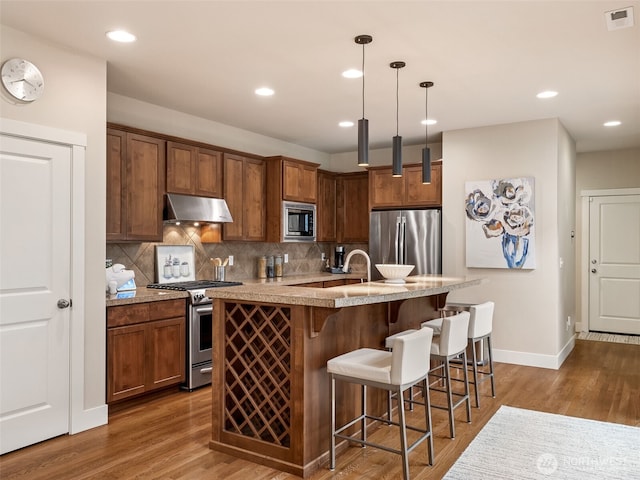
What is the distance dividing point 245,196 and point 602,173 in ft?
17.5

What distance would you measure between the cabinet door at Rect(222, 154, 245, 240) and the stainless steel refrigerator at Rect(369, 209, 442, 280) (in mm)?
1742

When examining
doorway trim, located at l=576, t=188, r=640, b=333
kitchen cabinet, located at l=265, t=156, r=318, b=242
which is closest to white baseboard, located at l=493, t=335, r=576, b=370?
doorway trim, located at l=576, t=188, r=640, b=333

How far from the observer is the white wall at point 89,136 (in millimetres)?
3338

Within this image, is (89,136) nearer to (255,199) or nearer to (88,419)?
(88,419)

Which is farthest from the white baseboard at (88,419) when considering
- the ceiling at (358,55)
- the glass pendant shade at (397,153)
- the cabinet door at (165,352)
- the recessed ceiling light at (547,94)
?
the recessed ceiling light at (547,94)

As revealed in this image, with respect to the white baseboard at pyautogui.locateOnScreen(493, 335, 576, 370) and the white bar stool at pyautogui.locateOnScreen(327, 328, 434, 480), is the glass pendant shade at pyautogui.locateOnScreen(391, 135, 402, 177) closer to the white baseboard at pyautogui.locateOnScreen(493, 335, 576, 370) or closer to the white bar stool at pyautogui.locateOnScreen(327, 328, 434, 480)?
the white bar stool at pyautogui.locateOnScreen(327, 328, 434, 480)

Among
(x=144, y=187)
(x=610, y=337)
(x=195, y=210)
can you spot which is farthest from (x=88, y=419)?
(x=610, y=337)

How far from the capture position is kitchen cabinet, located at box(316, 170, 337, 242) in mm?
6845

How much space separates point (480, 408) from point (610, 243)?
4.66 meters

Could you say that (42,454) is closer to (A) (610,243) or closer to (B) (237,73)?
(B) (237,73)

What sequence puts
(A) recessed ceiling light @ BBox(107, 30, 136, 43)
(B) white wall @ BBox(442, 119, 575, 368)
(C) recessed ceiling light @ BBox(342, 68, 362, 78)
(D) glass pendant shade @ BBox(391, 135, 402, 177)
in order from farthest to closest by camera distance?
(B) white wall @ BBox(442, 119, 575, 368), (C) recessed ceiling light @ BBox(342, 68, 362, 78), (D) glass pendant shade @ BBox(391, 135, 402, 177), (A) recessed ceiling light @ BBox(107, 30, 136, 43)

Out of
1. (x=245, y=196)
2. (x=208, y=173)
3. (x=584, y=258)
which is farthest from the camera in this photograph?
(x=584, y=258)

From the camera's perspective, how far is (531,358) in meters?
5.48

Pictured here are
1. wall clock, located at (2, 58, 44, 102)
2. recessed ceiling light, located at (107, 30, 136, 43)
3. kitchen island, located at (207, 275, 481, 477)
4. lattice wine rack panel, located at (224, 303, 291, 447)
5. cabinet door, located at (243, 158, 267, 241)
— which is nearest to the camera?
kitchen island, located at (207, 275, 481, 477)
